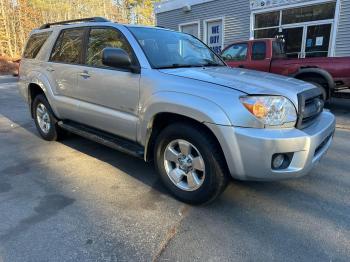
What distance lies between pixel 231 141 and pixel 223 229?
80 cm

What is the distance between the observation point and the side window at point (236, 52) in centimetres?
854

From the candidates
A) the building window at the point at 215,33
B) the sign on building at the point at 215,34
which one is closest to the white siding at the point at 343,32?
the building window at the point at 215,33

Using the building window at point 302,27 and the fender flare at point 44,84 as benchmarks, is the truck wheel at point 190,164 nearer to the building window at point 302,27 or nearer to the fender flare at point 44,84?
the fender flare at point 44,84

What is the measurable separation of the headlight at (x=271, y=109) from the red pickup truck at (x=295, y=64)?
463 centimetres

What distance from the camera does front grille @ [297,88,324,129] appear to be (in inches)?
107

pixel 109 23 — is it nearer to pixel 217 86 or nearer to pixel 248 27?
pixel 217 86

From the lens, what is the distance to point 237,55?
8.67m

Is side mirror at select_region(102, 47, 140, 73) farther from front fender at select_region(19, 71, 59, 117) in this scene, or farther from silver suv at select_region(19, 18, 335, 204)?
front fender at select_region(19, 71, 59, 117)

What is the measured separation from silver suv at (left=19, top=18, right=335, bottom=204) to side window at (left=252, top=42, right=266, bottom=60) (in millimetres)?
4277

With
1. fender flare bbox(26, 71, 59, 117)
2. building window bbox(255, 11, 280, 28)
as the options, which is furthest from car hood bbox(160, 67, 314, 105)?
building window bbox(255, 11, 280, 28)

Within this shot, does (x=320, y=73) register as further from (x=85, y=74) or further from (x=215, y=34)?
(x=215, y=34)

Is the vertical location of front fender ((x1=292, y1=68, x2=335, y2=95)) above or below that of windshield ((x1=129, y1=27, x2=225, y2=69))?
below

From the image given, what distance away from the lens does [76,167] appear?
4.12m

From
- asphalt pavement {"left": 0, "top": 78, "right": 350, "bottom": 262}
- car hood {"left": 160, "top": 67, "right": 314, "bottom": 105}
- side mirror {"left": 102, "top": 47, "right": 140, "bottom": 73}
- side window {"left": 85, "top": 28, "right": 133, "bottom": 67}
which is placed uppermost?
side window {"left": 85, "top": 28, "right": 133, "bottom": 67}
